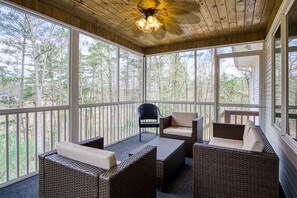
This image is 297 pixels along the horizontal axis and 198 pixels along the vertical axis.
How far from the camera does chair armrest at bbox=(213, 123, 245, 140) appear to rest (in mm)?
2788

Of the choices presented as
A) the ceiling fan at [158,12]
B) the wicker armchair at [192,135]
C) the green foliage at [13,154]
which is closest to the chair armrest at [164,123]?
the wicker armchair at [192,135]

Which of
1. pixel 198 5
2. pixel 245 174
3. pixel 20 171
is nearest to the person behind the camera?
pixel 245 174

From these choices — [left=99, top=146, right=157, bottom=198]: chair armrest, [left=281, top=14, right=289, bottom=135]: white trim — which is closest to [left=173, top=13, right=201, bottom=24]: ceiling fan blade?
[left=281, top=14, right=289, bottom=135]: white trim

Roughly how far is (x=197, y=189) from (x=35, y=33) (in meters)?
3.03

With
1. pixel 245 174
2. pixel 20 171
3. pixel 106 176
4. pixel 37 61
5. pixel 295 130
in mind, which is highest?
pixel 37 61

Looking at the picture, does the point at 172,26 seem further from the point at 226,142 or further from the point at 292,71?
the point at 226,142

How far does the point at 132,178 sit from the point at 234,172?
105cm

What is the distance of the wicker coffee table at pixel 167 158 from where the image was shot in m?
2.06

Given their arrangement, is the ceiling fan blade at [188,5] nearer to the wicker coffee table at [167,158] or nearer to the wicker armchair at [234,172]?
the wicker armchair at [234,172]

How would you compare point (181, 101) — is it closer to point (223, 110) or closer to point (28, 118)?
point (223, 110)

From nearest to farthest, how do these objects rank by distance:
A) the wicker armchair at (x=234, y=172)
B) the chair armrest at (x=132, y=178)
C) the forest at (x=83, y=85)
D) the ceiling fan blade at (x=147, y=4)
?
the chair armrest at (x=132, y=178)
the wicker armchair at (x=234, y=172)
the ceiling fan blade at (x=147, y=4)
the forest at (x=83, y=85)

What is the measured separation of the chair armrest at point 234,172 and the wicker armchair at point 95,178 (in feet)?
1.90

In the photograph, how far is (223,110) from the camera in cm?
404

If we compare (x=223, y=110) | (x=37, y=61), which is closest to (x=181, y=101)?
(x=223, y=110)
